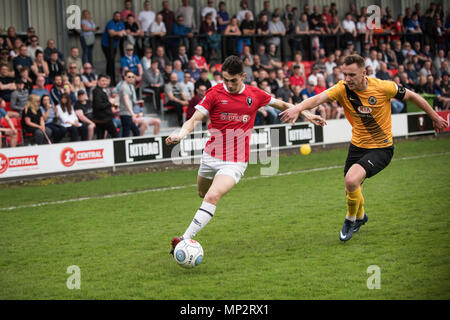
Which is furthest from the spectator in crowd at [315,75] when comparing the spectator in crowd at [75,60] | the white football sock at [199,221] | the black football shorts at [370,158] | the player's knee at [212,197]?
the white football sock at [199,221]

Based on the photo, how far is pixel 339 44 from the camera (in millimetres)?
24734

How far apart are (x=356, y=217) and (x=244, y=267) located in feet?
6.70

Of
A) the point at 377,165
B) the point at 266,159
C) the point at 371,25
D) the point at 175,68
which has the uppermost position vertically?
the point at 371,25

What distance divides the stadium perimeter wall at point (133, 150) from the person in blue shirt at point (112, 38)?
13.7 ft

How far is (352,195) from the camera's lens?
744cm

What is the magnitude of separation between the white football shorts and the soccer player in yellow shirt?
1002 millimetres

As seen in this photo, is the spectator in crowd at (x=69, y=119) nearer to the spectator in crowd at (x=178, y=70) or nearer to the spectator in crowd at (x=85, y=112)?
the spectator in crowd at (x=85, y=112)

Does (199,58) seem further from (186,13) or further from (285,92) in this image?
(285,92)

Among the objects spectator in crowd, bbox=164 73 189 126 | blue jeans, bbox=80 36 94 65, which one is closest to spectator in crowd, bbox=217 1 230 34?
spectator in crowd, bbox=164 73 189 126

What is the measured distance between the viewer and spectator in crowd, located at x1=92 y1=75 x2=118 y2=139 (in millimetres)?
15312

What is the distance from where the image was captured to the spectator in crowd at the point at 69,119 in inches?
603

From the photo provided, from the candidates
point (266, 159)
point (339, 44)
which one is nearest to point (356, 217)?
point (266, 159)
